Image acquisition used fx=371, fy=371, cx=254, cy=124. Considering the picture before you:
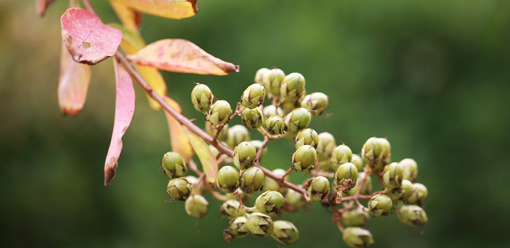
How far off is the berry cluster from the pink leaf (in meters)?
0.08

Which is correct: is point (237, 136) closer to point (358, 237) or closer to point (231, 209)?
point (231, 209)

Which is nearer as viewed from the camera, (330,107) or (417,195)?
(417,195)

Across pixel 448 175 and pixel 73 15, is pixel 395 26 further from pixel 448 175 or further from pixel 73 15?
pixel 73 15

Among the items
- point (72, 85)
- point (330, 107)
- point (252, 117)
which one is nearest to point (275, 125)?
point (252, 117)

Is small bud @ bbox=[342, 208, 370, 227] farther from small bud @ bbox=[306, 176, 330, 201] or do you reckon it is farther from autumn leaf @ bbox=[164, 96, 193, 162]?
autumn leaf @ bbox=[164, 96, 193, 162]

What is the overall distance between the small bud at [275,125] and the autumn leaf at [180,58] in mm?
97

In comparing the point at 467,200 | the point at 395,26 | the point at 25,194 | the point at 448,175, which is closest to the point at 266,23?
the point at 395,26

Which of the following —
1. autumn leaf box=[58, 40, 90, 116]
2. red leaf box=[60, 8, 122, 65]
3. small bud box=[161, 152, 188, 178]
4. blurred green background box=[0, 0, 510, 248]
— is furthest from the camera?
blurred green background box=[0, 0, 510, 248]

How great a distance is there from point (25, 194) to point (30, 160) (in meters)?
0.22

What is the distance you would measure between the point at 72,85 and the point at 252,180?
389 millimetres

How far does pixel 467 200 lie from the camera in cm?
195

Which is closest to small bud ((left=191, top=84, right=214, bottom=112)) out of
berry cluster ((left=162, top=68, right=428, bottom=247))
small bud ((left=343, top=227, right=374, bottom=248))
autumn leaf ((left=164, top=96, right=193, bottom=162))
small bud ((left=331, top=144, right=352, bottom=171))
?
berry cluster ((left=162, top=68, right=428, bottom=247))

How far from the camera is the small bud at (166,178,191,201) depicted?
54 cm

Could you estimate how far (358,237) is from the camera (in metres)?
0.62
